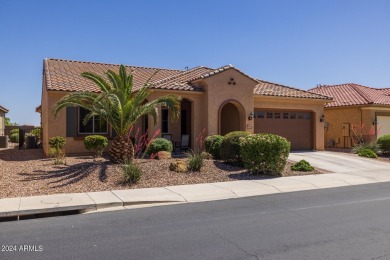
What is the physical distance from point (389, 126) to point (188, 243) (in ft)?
84.4

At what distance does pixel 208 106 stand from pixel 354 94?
1531cm

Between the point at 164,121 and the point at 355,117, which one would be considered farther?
the point at 355,117

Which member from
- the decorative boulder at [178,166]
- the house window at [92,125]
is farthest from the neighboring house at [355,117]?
the house window at [92,125]

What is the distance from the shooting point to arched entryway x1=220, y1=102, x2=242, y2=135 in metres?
20.7

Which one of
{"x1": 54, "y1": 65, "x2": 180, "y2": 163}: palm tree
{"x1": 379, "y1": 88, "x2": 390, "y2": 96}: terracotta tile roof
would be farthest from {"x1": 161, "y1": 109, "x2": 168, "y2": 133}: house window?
{"x1": 379, "y1": 88, "x2": 390, "y2": 96}: terracotta tile roof

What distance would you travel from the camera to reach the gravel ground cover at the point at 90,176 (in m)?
10.6

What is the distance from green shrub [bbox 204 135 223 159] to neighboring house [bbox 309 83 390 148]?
11562mm

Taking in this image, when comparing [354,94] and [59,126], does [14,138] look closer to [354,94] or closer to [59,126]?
[59,126]

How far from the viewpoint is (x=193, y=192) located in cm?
1068

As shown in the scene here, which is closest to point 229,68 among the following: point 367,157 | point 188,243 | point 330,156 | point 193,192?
point 330,156

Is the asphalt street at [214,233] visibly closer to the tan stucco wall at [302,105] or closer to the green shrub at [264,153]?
the green shrub at [264,153]

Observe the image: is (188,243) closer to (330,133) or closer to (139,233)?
(139,233)

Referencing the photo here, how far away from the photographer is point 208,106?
18969 mm

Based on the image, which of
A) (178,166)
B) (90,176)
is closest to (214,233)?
(90,176)
